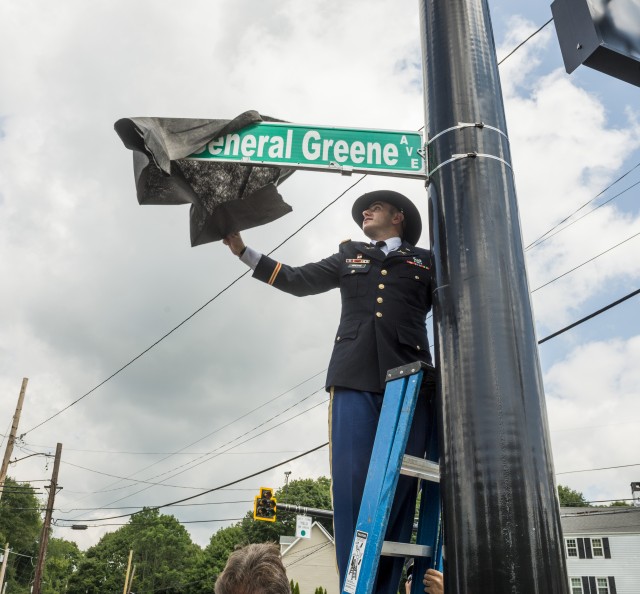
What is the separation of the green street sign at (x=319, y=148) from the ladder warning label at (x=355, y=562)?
→ 1653mm

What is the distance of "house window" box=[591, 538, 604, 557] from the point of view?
34.1 m

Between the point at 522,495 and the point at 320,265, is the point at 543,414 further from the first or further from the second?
the point at 320,265

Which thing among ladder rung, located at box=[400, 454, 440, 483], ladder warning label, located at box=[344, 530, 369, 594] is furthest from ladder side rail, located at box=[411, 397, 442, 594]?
ladder warning label, located at box=[344, 530, 369, 594]

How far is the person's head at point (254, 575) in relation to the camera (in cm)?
186

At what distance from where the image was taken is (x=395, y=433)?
2.21 meters

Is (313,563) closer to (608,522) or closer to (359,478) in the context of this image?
(608,522)

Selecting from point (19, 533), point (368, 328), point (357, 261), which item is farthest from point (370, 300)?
point (19, 533)

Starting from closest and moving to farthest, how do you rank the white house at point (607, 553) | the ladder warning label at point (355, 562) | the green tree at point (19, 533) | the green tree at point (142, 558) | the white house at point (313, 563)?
the ladder warning label at point (355, 562)
the white house at point (607, 553)
the white house at point (313, 563)
the green tree at point (19, 533)
the green tree at point (142, 558)

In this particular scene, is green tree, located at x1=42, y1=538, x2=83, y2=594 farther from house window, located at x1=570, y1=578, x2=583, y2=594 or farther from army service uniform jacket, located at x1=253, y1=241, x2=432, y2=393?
army service uniform jacket, located at x1=253, y1=241, x2=432, y2=393

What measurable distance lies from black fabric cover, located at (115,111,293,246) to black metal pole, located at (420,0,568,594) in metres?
1.02

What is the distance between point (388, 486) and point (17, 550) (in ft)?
212

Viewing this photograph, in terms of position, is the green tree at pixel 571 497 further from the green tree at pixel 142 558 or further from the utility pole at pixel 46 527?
the utility pole at pixel 46 527

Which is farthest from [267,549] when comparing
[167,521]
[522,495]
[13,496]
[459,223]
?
[167,521]

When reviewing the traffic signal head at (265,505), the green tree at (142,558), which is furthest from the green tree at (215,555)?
the traffic signal head at (265,505)
